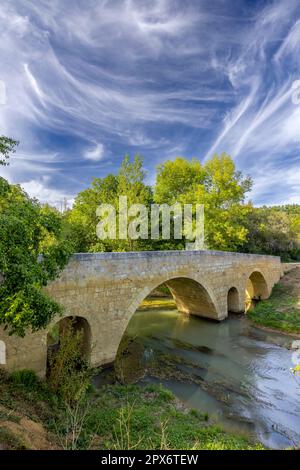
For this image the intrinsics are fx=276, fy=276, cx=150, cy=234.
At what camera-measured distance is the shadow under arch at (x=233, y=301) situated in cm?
1682

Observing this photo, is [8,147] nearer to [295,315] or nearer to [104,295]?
[104,295]

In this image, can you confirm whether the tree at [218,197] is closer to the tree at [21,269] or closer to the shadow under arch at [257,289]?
the shadow under arch at [257,289]

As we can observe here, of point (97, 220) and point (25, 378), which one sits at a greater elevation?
point (97, 220)

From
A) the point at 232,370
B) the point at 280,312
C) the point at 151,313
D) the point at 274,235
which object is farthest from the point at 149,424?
the point at 274,235

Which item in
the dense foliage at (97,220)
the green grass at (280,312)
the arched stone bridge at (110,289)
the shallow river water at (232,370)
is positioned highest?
the dense foliage at (97,220)

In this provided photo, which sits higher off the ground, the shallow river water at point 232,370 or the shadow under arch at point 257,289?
the shadow under arch at point 257,289

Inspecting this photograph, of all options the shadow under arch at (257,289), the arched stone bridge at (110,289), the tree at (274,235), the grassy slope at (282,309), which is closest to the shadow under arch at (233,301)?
the grassy slope at (282,309)

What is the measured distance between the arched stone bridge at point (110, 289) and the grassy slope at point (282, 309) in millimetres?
3338

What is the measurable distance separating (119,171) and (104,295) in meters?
11.5

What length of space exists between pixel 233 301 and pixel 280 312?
2.71m

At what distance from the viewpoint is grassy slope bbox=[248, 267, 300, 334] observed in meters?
14.8

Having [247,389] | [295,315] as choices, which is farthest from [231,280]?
[247,389]

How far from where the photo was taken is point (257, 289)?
20594 millimetres

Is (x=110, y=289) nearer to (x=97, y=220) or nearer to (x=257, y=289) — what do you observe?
(x=97, y=220)
